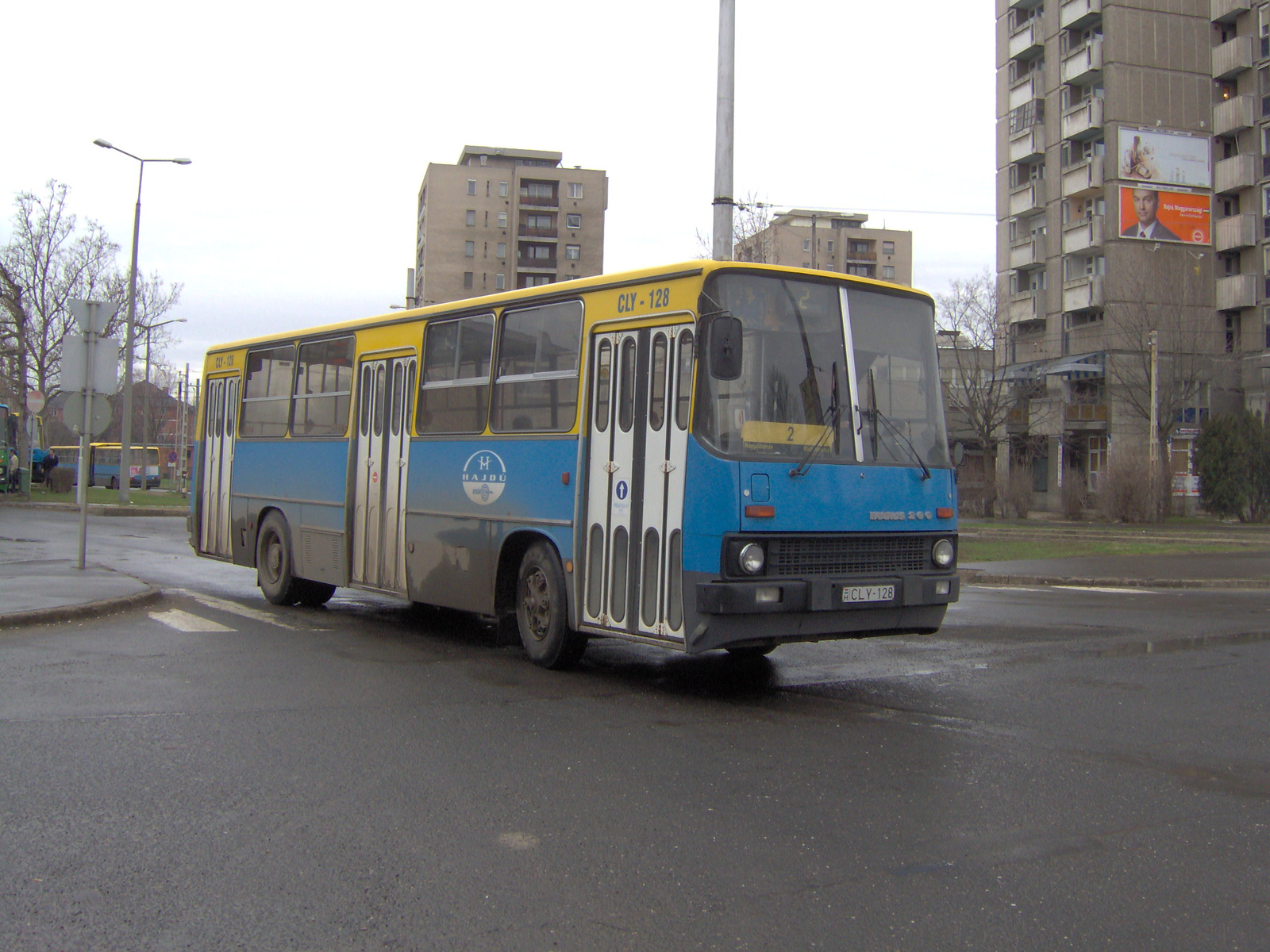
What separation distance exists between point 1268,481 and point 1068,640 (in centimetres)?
3385

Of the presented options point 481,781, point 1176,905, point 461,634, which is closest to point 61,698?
point 481,781

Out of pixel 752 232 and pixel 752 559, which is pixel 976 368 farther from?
pixel 752 559

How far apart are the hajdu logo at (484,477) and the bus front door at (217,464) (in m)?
5.68

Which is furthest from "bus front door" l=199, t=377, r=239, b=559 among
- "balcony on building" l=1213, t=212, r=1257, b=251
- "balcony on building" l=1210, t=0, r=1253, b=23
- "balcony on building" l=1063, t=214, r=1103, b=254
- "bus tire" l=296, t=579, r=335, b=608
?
"balcony on building" l=1210, t=0, r=1253, b=23

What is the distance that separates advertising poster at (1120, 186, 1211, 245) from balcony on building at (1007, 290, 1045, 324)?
22.7ft

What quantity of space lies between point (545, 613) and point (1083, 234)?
5569cm

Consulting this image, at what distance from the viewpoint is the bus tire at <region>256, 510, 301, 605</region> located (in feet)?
42.5

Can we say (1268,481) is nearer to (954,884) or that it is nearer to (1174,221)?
(1174,221)

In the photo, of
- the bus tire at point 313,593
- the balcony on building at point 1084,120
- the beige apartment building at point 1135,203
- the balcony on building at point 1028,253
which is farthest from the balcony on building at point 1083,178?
the bus tire at point 313,593

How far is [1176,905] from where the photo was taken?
416 centimetres

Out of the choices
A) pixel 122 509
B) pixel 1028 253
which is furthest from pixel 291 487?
pixel 1028 253

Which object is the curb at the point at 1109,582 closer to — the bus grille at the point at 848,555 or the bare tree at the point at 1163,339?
the bus grille at the point at 848,555

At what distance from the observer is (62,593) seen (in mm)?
12398

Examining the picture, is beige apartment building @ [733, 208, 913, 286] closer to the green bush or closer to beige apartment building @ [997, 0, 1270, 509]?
beige apartment building @ [997, 0, 1270, 509]
